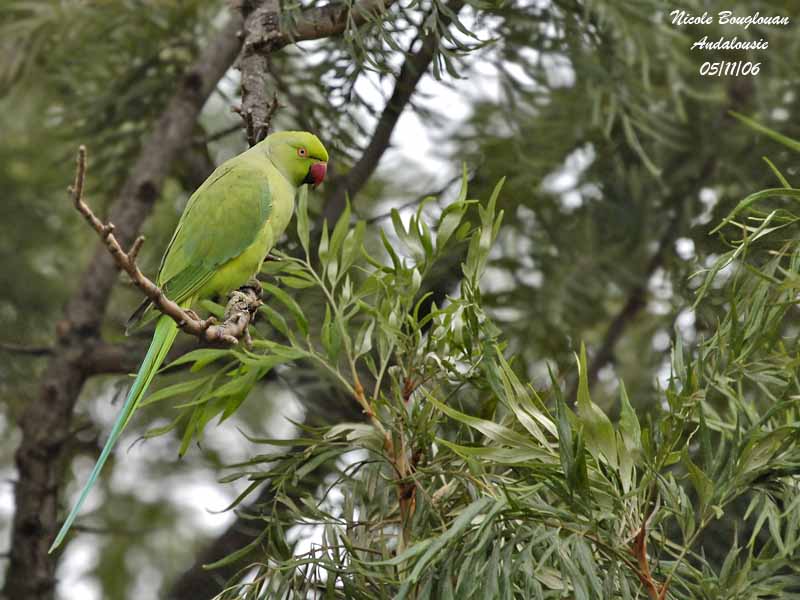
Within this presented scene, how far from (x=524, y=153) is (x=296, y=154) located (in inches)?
45.2

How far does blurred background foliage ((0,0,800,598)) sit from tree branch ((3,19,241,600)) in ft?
0.36

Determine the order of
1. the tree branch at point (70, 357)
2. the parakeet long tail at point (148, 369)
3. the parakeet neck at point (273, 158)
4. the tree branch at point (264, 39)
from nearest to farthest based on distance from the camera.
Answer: the parakeet long tail at point (148, 369) < the tree branch at point (264, 39) < the parakeet neck at point (273, 158) < the tree branch at point (70, 357)

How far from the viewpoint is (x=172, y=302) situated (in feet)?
5.20

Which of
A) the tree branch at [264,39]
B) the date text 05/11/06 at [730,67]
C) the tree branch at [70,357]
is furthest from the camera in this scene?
the date text 05/11/06 at [730,67]

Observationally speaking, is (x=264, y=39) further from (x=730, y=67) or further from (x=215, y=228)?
(x=730, y=67)

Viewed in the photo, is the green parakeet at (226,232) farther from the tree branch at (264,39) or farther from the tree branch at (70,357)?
the tree branch at (70,357)

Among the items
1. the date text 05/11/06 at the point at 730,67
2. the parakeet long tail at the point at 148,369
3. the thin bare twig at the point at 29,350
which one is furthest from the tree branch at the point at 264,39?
the date text 05/11/06 at the point at 730,67

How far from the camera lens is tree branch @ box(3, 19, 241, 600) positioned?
2.68 meters

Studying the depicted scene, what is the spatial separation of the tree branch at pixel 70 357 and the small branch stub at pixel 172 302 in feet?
3.46

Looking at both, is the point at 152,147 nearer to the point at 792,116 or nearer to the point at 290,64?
the point at 290,64

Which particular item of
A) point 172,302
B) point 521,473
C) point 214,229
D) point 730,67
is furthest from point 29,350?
point 730,67

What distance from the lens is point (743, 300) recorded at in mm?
1379

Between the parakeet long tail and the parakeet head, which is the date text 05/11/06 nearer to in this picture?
the parakeet head

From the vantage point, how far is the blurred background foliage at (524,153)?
2812 mm
